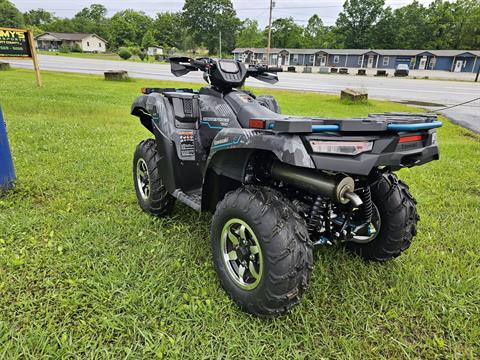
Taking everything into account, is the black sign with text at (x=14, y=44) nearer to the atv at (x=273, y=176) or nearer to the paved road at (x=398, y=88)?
the paved road at (x=398, y=88)

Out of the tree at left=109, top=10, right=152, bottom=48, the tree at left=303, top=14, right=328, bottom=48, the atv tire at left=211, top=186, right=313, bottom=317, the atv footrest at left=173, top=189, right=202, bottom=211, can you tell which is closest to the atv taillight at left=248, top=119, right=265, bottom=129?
the atv tire at left=211, top=186, right=313, bottom=317

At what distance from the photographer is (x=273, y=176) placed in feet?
7.02

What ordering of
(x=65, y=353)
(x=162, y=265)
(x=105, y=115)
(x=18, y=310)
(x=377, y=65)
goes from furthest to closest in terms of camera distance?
(x=377, y=65)
(x=105, y=115)
(x=162, y=265)
(x=18, y=310)
(x=65, y=353)

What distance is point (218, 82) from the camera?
2.85 metres

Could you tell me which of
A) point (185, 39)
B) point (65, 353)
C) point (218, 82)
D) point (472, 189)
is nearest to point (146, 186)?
point (218, 82)

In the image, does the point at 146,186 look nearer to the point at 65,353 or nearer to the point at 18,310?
the point at 18,310

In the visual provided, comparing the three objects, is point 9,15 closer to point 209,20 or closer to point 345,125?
point 209,20

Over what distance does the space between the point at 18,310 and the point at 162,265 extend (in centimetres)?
96

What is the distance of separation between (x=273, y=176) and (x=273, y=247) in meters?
0.47

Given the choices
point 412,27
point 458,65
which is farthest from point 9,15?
point 458,65

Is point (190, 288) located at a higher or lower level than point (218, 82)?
lower

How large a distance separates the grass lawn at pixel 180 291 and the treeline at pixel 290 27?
252 ft

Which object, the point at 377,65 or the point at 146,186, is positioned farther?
the point at 377,65

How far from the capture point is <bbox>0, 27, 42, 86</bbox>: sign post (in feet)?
35.9
